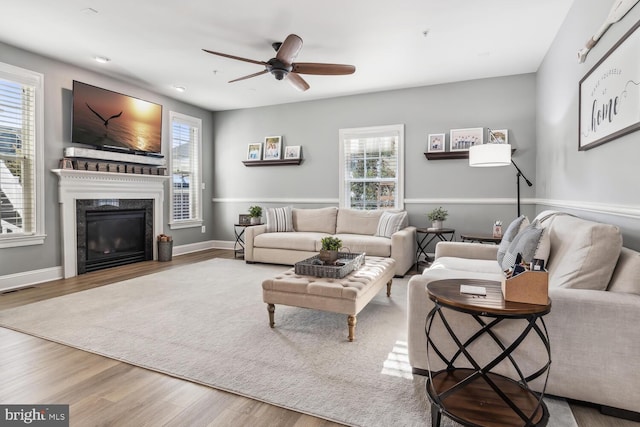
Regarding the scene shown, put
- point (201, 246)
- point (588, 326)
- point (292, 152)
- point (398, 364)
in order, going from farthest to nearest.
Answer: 1. point (201, 246)
2. point (292, 152)
3. point (398, 364)
4. point (588, 326)

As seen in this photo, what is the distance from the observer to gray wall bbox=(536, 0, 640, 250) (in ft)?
6.84

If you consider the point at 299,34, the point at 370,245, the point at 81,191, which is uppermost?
the point at 299,34

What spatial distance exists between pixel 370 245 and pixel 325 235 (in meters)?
0.95

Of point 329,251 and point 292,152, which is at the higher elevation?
point 292,152

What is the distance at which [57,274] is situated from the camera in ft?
14.6

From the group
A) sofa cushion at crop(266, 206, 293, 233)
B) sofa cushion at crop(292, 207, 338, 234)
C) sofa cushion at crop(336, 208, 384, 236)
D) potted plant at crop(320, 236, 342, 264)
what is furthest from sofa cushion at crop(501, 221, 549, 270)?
sofa cushion at crop(266, 206, 293, 233)

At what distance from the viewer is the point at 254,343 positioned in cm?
250

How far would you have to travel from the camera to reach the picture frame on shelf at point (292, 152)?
6.29m

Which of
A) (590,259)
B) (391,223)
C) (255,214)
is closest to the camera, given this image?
(590,259)

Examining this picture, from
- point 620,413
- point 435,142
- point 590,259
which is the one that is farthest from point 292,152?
point 620,413

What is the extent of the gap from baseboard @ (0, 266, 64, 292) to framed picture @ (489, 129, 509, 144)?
6.14 m

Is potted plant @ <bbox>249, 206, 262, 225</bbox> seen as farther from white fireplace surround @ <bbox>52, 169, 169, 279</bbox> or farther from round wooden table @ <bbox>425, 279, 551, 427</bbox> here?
round wooden table @ <bbox>425, 279, 551, 427</bbox>

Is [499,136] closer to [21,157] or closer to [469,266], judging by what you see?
[469,266]

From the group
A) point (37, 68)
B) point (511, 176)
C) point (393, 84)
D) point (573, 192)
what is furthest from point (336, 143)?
point (37, 68)
